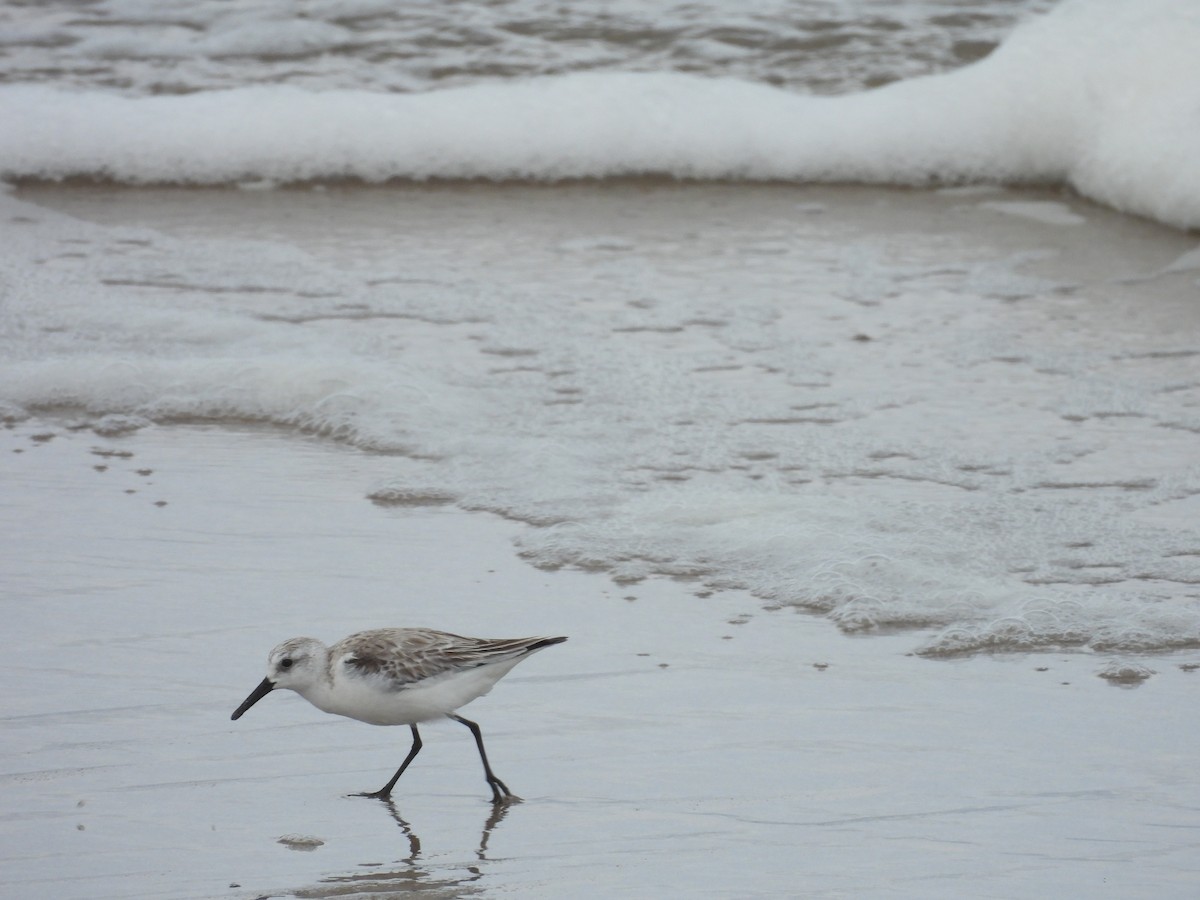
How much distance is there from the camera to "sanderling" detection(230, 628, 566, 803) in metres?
3.09

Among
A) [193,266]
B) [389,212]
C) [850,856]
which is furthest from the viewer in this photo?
[389,212]

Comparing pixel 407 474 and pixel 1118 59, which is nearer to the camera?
pixel 407 474

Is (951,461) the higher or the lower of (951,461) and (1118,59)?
the lower

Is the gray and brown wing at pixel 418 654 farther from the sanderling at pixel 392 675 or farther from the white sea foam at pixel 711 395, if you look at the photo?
the white sea foam at pixel 711 395

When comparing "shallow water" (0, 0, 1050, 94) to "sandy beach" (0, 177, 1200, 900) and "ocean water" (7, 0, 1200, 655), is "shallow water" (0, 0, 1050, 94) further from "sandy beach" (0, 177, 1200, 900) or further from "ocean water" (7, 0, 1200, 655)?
"sandy beach" (0, 177, 1200, 900)

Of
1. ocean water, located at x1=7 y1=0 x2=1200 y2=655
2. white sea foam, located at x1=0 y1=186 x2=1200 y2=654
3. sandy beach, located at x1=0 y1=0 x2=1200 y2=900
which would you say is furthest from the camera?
ocean water, located at x1=7 y1=0 x2=1200 y2=655

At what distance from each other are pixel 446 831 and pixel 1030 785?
3.68ft

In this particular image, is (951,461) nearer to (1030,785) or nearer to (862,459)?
(862,459)

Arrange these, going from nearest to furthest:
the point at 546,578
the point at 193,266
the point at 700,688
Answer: the point at 700,688, the point at 546,578, the point at 193,266

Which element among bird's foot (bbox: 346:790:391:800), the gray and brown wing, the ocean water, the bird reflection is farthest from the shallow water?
the bird reflection

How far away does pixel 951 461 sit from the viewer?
16.2ft

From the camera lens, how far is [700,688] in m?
3.49

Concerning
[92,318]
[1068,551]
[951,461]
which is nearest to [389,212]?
[92,318]

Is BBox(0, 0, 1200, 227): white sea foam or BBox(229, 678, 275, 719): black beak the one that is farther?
BBox(0, 0, 1200, 227): white sea foam
